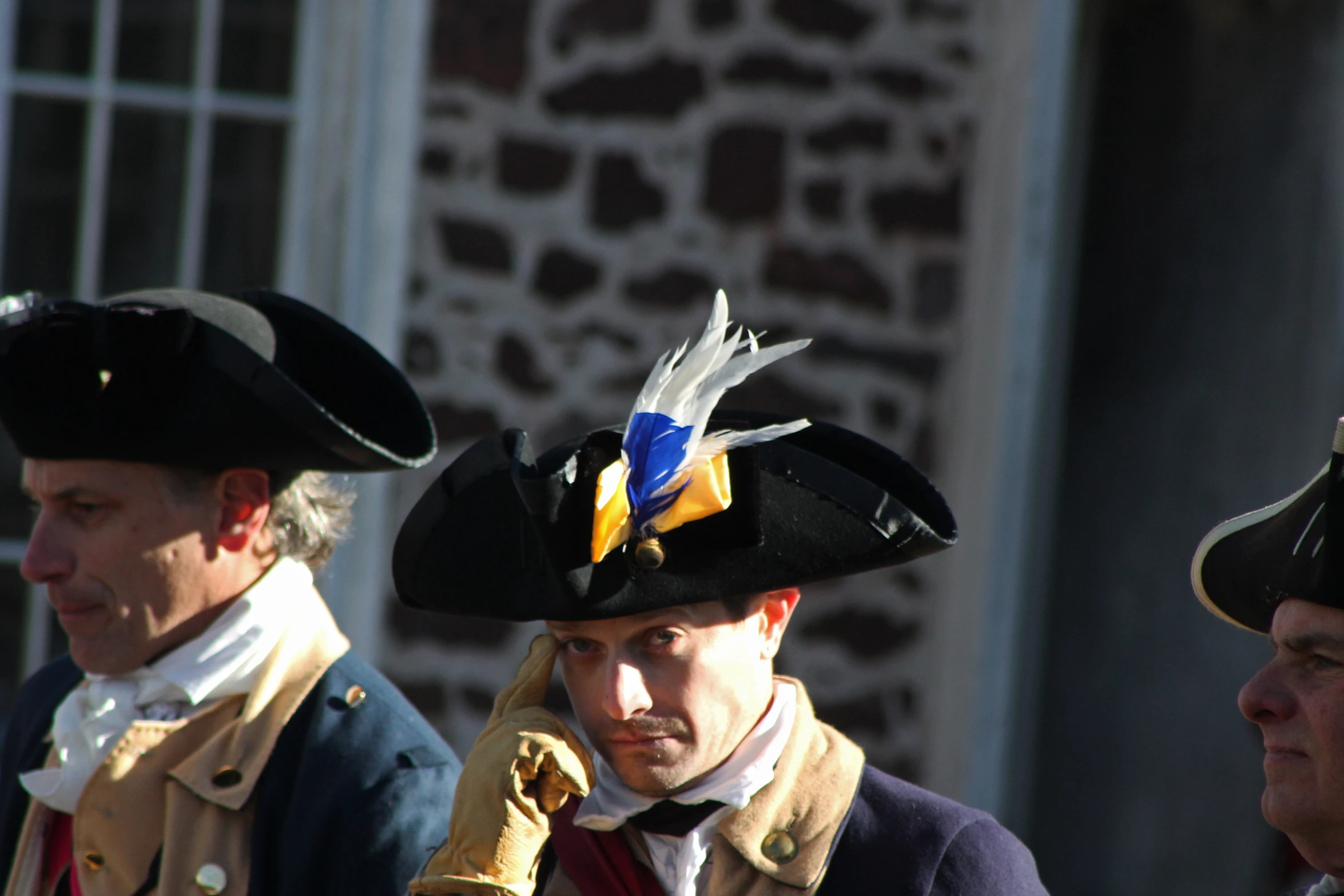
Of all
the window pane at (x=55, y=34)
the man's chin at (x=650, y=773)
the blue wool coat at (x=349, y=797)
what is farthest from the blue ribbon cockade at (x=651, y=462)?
the window pane at (x=55, y=34)

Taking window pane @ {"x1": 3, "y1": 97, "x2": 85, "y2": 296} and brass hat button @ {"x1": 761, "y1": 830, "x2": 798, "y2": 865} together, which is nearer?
brass hat button @ {"x1": 761, "y1": 830, "x2": 798, "y2": 865}

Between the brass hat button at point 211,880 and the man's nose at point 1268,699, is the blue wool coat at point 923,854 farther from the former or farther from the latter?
the brass hat button at point 211,880

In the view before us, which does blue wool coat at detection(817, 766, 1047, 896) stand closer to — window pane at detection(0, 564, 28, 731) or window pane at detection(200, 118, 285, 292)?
window pane at detection(200, 118, 285, 292)

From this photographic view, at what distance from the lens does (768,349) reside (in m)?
2.36

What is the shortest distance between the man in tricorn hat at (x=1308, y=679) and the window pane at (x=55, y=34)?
374 cm

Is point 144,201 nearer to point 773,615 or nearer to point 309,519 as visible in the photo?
point 309,519

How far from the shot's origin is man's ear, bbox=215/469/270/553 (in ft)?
9.75

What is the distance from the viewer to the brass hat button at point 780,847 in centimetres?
237

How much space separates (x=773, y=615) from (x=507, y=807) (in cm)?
51

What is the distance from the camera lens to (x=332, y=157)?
15.3ft

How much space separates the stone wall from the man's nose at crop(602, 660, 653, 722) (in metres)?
2.38

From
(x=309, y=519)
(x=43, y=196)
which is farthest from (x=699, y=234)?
(x=309, y=519)

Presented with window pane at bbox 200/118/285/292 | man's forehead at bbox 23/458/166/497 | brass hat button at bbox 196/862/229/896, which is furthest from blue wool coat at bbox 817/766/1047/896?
window pane at bbox 200/118/285/292

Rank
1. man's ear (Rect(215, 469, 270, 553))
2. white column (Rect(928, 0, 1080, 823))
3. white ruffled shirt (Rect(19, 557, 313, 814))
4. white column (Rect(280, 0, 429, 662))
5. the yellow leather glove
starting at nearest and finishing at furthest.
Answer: the yellow leather glove
white ruffled shirt (Rect(19, 557, 313, 814))
man's ear (Rect(215, 469, 270, 553))
white column (Rect(280, 0, 429, 662))
white column (Rect(928, 0, 1080, 823))
